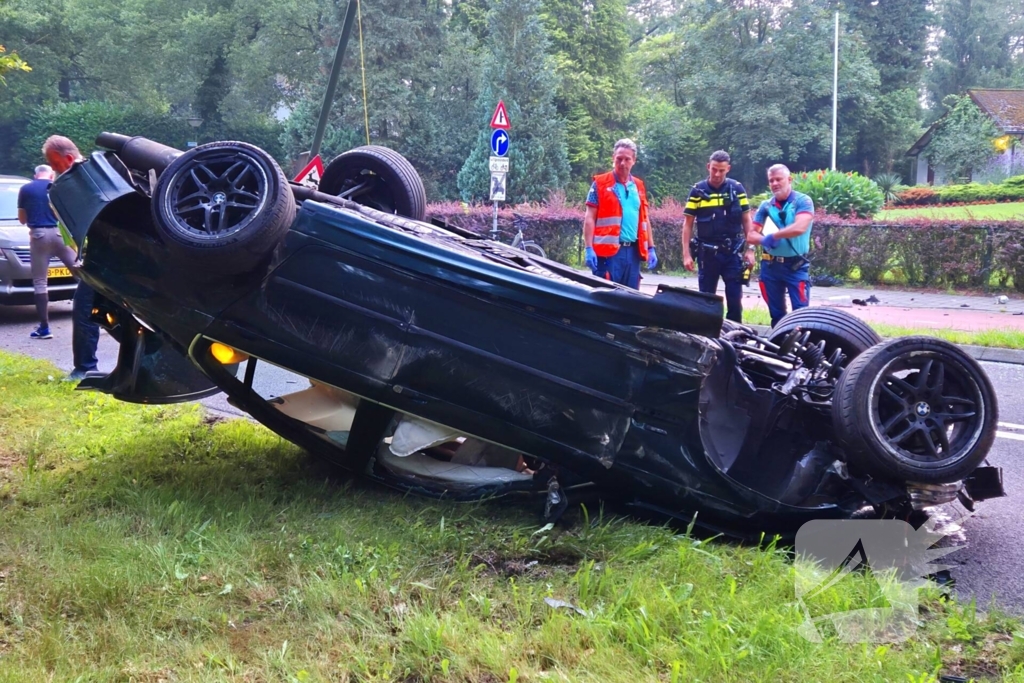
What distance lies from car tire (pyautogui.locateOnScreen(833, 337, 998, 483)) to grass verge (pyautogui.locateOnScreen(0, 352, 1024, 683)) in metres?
0.55

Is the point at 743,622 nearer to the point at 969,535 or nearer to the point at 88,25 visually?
the point at 969,535

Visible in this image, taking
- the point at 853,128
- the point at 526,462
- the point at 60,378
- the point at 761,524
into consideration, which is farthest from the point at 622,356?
the point at 853,128

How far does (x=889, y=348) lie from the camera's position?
3.73 meters

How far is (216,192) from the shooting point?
12.2ft

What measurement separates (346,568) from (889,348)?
235 cm

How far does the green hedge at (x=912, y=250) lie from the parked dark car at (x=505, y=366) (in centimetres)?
1155

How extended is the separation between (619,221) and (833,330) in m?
3.75

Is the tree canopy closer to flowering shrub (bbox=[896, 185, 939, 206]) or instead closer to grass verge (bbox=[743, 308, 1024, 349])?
flowering shrub (bbox=[896, 185, 939, 206])

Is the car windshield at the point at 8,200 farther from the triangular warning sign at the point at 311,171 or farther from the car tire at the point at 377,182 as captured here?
the car tire at the point at 377,182

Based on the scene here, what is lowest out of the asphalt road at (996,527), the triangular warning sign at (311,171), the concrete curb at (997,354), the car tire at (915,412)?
the asphalt road at (996,527)

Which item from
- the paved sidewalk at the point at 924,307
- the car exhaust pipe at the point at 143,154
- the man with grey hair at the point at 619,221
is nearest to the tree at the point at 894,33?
the paved sidewalk at the point at 924,307

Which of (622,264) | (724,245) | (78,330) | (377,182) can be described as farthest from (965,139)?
(78,330)

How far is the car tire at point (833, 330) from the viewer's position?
14.8 ft

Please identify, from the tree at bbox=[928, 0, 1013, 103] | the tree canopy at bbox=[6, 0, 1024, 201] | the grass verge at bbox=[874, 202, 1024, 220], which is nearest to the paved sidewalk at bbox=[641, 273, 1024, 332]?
the grass verge at bbox=[874, 202, 1024, 220]
